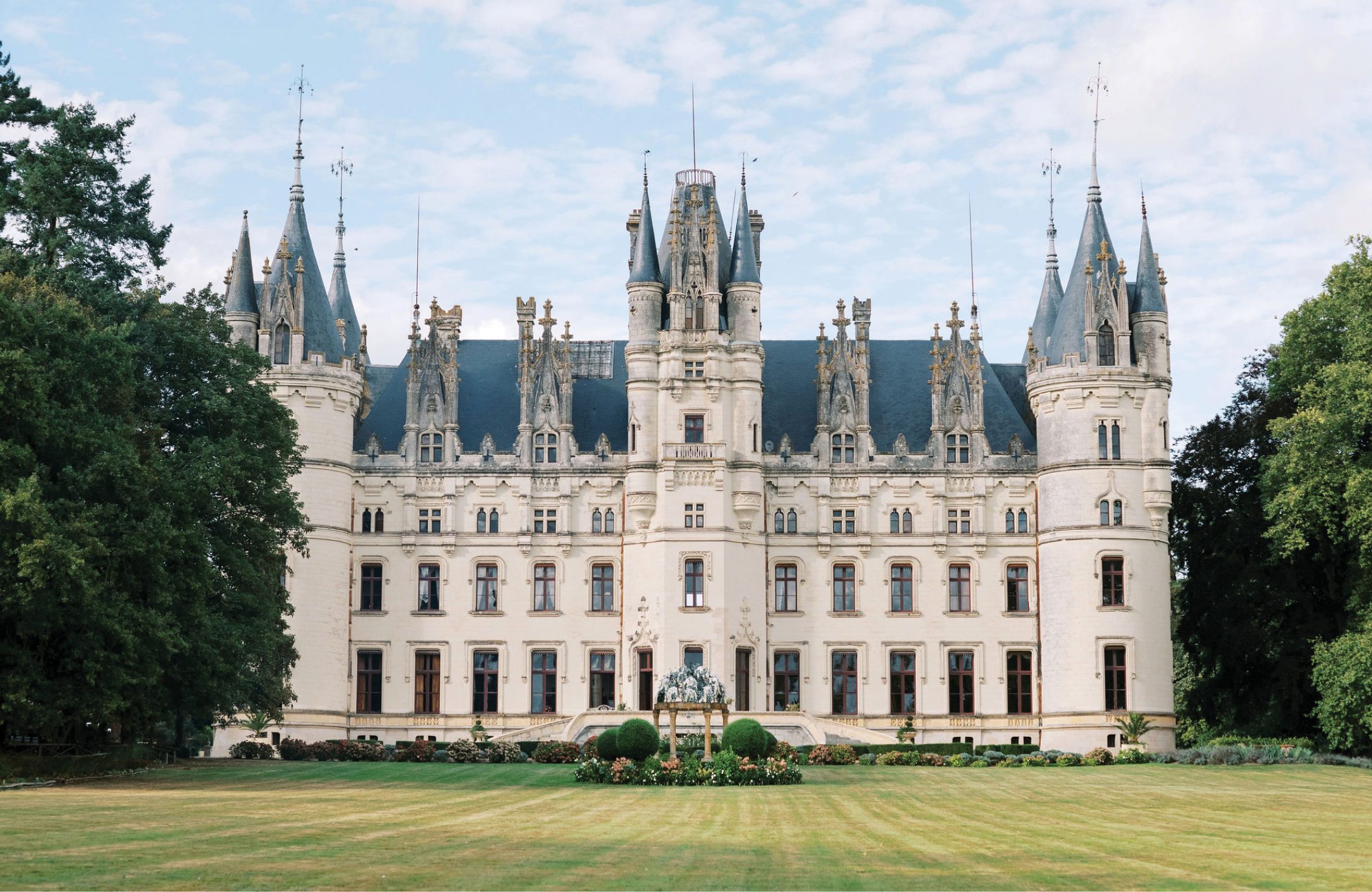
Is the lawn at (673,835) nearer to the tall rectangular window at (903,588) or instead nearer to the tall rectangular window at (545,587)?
the tall rectangular window at (903,588)

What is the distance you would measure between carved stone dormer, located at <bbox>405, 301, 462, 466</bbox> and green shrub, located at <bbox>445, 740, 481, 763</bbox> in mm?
13413

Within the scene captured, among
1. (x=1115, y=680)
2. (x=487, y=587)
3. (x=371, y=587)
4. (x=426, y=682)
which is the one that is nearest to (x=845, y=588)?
(x=1115, y=680)

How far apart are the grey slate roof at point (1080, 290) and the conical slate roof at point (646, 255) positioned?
1541 cm

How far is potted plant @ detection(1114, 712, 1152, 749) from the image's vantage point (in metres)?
58.2

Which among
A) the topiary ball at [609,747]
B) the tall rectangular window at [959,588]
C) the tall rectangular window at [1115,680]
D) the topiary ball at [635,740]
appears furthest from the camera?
the tall rectangular window at [959,588]

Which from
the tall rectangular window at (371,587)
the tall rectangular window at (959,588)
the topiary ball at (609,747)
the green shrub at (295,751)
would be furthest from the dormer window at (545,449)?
the topiary ball at (609,747)

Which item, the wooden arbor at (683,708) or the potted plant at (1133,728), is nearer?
the wooden arbor at (683,708)

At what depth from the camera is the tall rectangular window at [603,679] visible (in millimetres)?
63031

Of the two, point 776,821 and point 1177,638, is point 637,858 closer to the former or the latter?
point 776,821

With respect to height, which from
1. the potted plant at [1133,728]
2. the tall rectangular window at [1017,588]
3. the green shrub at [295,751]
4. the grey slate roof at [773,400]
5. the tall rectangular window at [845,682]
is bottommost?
the green shrub at [295,751]

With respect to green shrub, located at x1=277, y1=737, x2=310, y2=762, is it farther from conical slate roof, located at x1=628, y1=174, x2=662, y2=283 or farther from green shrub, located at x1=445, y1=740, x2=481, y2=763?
conical slate roof, located at x1=628, y1=174, x2=662, y2=283

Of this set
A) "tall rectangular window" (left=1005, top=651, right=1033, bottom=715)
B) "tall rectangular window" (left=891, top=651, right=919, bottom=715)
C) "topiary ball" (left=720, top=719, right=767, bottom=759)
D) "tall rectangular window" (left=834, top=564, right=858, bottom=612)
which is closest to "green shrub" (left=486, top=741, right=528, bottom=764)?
"topiary ball" (left=720, top=719, right=767, bottom=759)

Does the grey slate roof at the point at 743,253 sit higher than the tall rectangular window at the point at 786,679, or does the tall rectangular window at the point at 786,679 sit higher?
the grey slate roof at the point at 743,253

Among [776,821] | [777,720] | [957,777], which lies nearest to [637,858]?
[776,821]
